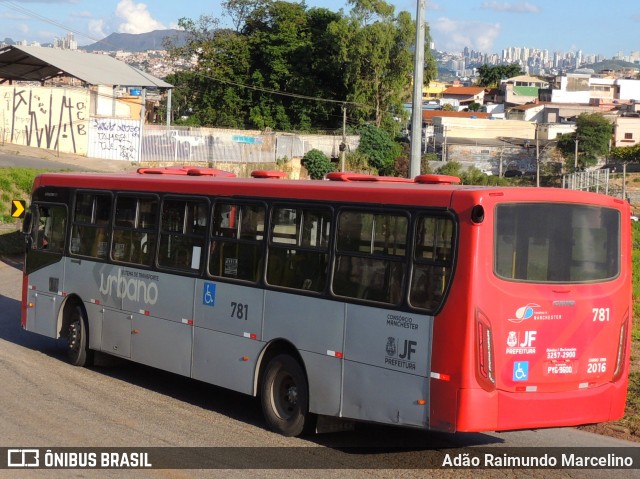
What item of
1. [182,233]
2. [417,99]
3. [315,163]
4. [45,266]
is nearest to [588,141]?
[315,163]

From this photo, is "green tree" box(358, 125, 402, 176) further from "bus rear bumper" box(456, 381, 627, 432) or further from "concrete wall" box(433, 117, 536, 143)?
"bus rear bumper" box(456, 381, 627, 432)

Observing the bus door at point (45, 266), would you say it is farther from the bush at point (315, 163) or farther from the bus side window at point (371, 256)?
the bush at point (315, 163)

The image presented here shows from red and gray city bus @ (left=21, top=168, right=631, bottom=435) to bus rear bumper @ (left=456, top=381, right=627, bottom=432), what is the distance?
14mm

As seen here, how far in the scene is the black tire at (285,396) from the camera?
1051 cm

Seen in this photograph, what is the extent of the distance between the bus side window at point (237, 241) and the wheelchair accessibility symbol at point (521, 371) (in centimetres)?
343

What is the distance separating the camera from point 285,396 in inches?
429

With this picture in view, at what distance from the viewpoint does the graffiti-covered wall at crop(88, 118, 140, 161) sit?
1927 inches

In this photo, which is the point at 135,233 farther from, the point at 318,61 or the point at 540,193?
the point at 318,61

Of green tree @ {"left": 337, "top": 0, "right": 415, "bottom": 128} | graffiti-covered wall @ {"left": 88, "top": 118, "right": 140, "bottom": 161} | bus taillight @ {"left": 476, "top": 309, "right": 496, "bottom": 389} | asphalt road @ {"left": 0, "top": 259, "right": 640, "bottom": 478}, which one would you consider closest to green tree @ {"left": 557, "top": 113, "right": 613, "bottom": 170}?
green tree @ {"left": 337, "top": 0, "right": 415, "bottom": 128}

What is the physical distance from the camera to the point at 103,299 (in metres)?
14.1

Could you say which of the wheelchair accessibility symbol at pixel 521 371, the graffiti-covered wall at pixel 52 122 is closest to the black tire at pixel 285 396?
the wheelchair accessibility symbol at pixel 521 371

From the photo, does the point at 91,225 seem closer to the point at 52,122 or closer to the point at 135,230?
the point at 135,230

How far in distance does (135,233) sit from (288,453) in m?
4.72

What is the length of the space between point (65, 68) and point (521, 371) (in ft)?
141
